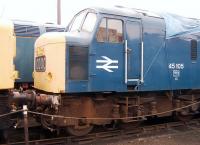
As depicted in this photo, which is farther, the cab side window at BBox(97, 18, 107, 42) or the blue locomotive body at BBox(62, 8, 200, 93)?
the cab side window at BBox(97, 18, 107, 42)

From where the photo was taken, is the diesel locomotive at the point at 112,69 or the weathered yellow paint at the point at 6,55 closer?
the weathered yellow paint at the point at 6,55

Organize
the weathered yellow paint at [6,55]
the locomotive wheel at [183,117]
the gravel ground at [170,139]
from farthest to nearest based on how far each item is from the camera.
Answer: the locomotive wheel at [183,117] → the gravel ground at [170,139] → the weathered yellow paint at [6,55]

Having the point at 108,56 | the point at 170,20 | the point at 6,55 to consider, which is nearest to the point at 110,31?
the point at 108,56

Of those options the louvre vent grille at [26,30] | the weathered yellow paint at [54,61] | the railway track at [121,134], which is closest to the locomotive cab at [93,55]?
the weathered yellow paint at [54,61]

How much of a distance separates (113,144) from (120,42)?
251cm

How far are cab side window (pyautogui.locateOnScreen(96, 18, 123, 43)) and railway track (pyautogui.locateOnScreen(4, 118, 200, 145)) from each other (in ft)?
8.03

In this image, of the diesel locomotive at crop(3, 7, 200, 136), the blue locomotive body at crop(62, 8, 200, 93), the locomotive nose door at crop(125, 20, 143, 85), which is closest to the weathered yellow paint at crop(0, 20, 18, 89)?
the diesel locomotive at crop(3, 7, 200, 136)

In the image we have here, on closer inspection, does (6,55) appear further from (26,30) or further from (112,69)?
(26,30)

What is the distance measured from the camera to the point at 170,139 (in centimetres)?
949

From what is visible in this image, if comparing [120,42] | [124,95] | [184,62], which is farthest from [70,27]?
[184,62]

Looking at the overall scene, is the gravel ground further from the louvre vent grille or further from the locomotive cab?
the louvre vent grille

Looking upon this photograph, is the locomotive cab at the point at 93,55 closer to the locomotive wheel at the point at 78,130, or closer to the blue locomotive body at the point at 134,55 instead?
the blue locomotive body at the point at 134,55

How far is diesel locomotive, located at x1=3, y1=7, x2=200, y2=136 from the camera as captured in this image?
845 centimetres

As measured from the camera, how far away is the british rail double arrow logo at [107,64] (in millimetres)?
8789
